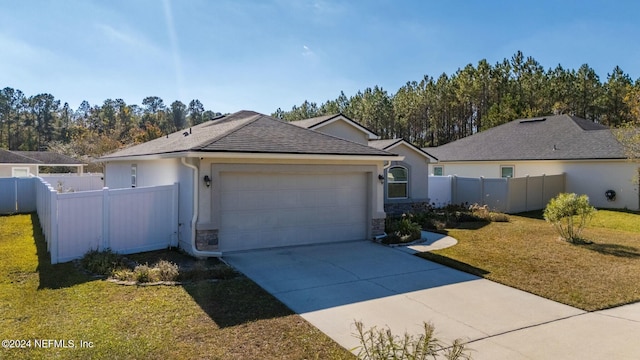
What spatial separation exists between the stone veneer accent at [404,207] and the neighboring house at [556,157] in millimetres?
8220

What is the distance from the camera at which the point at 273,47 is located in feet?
49.4

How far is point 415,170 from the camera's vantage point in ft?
60.6

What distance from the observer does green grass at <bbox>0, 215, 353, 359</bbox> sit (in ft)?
15.4

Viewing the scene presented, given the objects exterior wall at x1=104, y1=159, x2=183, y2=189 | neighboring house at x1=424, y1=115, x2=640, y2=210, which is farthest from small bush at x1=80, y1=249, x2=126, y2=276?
neighboring house at x1=424, y1=115, x2=640, y2=210

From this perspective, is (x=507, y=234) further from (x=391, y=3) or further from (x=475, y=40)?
(x=475, y=40)

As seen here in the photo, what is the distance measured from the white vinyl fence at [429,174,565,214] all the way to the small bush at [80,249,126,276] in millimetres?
15627

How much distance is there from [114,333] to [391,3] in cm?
1264

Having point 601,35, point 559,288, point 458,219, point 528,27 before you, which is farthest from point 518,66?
point 559,288

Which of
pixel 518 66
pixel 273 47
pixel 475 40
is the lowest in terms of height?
pixel 273 47

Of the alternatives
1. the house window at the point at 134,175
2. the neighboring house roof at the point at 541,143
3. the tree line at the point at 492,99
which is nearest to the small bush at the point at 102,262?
the house window at the point at 134,175

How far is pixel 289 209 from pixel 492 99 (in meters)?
40.8

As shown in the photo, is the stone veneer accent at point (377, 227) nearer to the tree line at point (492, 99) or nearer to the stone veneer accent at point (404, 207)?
the stone veneer accent at point (404, 207)

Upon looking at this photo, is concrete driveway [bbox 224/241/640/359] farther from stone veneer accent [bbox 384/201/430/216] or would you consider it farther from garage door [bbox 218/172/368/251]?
stone veneer accent [bbox 384/201/430/216]

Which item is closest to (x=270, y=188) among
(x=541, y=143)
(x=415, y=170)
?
(x=415, y=170)
